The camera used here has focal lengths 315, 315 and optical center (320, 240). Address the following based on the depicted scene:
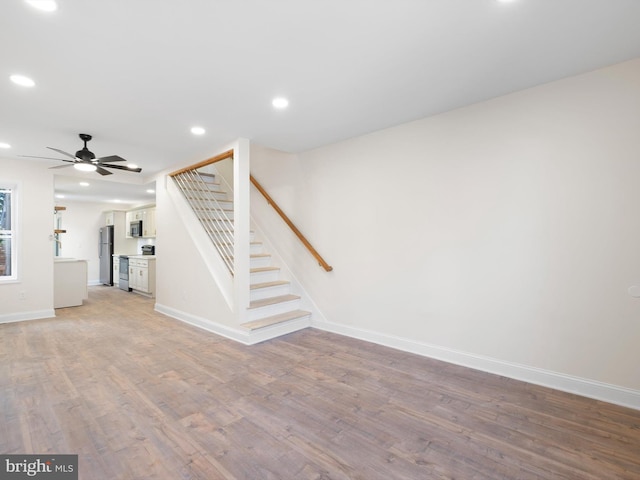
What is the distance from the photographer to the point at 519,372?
279 centimetres

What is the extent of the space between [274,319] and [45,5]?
347 centimetres

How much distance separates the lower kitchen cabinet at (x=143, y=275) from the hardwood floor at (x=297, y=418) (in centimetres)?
348

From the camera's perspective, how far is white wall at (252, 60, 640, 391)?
93.6 inches

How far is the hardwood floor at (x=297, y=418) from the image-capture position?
176 cm

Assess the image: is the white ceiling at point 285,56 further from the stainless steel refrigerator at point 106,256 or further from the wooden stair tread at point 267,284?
the stainless steel refrigerator at point 106,256

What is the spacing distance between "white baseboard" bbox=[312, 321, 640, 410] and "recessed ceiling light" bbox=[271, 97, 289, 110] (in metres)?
2.73

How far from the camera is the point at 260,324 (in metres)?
3.92

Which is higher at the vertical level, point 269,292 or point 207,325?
point 269,292

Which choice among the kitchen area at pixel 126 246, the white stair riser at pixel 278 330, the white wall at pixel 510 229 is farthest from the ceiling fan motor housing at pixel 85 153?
the kitchen area at pixel 126 246

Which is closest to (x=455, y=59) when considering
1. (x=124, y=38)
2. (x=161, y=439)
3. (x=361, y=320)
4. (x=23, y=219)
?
(x=124, y=38)

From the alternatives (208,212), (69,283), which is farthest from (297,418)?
(69,283)

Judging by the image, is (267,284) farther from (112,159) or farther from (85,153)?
(85,153)

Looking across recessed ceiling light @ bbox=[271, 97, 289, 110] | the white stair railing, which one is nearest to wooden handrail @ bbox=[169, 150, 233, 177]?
the white stair railing

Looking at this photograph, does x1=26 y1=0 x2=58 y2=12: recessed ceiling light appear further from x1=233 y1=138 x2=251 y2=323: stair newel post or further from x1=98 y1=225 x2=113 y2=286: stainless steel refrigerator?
x1=98 y1=225 x2=113 y2=286: stainless steel refrigerator
